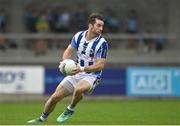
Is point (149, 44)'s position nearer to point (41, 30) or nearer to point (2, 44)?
point (41, 30)

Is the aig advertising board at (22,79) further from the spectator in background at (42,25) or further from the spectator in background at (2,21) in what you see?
the spectator in background at (2,21)

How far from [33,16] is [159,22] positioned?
6.09 metres

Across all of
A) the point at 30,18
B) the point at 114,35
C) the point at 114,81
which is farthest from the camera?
the point at 30,18

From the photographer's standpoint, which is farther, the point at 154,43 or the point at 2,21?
the point at 2,21

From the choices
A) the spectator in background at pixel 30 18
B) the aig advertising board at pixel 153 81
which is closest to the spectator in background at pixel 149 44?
the aig advertising board at pixel 153 81

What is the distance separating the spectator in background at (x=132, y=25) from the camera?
3231cm

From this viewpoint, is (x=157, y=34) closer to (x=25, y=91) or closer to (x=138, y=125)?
(x=25, y=91)

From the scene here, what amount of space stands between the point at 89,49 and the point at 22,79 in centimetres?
1310

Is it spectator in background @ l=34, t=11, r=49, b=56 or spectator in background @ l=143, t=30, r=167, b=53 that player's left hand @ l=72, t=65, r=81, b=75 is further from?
spectator in background @ l=143, t=30, r=167, b=53

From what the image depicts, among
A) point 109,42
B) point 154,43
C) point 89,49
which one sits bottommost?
point 154,43

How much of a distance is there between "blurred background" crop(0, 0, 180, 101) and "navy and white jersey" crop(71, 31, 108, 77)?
12734 mm

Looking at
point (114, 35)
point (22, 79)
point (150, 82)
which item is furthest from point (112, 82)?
point (22, 79)

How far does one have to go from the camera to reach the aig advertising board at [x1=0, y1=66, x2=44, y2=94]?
29.1 m

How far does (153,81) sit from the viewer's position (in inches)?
1172
